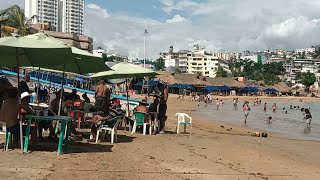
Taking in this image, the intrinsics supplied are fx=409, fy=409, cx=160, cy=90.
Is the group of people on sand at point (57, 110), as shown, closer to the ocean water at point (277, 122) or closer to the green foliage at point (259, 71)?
the ocean water at point (277, 122)

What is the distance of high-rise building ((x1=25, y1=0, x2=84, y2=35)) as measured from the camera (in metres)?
122

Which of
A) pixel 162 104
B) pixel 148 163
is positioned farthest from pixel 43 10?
pixel 148 163

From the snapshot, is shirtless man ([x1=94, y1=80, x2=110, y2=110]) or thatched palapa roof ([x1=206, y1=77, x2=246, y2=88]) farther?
thatched palapa roof ([x1=206, y1=77, x2=246, y2=88])

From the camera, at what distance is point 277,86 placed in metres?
122

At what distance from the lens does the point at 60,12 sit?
13600cm

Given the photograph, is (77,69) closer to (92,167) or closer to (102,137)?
(102,137)

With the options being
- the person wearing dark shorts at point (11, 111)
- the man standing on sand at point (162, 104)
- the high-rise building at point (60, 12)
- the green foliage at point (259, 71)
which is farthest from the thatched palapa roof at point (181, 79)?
the person wearing dark shorts at point (11, 111)

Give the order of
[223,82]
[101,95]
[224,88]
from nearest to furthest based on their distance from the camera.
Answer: [101,95] → [224,88] → [223,82]

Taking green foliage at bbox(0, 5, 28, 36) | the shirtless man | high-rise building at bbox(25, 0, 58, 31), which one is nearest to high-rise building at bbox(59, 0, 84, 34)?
high-rise building at bbox(25, 0, 58, 31)

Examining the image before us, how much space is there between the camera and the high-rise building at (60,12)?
122 metres

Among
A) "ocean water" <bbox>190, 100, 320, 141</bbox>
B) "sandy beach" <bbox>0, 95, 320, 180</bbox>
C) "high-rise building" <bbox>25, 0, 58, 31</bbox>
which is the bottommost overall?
"ocean water" <bbox>190, 100, 320, 141</bbox>

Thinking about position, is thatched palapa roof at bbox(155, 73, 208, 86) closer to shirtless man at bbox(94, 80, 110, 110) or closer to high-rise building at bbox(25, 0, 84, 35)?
high-rise building at bbox(25, 0, 84, 35)

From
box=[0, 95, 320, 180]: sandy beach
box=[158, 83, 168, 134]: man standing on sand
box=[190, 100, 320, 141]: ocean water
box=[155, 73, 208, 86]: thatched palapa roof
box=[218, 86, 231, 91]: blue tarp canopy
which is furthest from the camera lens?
box=[218, 86, 231, 91]: blue tarp canopy

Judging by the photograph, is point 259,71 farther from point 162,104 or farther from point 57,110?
point 57,110
